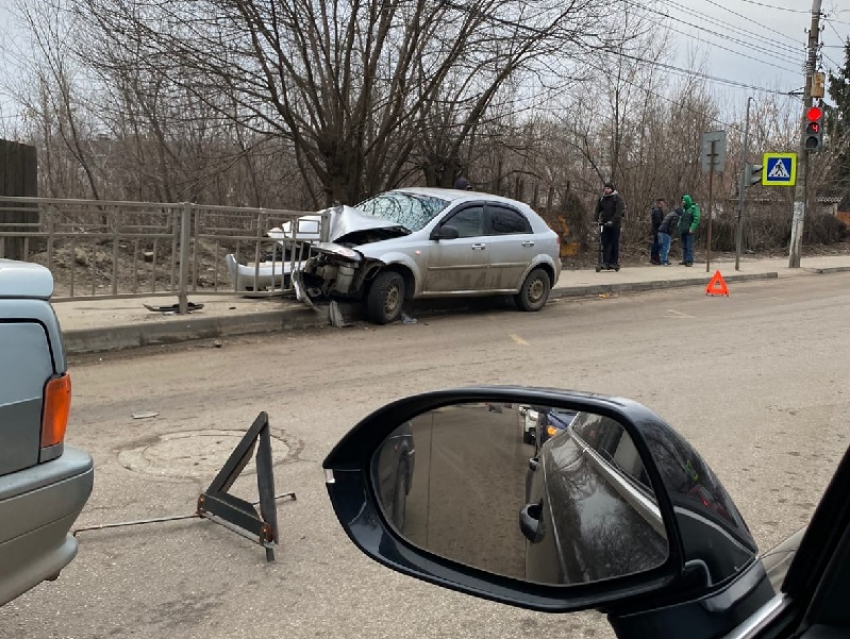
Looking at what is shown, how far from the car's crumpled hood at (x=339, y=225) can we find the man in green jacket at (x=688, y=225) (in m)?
12.4

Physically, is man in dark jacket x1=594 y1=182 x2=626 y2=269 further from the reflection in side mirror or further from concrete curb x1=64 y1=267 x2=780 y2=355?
the reflection in side mirror

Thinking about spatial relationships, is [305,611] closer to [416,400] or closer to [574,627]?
[574,627]

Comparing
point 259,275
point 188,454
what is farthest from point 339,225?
point 188,454

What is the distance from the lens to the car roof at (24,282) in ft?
9.39

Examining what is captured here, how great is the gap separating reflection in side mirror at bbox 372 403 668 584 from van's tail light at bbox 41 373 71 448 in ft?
5.05

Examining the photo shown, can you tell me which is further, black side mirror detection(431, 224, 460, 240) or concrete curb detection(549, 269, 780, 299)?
concrete curb detection(549, 269, 780, 299)

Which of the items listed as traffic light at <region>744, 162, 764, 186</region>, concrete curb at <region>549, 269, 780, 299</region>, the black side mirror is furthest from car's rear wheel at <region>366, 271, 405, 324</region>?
traffic light at <region>744, 162, 764, 186</region>

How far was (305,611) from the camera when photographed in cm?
343

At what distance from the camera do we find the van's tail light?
287cm

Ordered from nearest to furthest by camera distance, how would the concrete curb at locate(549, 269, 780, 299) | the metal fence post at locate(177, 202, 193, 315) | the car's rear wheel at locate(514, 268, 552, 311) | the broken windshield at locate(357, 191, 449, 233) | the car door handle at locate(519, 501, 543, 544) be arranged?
the car door handle at locate(519, 501, 543, 544)
the metal fence post at locate(177, 202, 193, 315)
the broken windshield at locate(357, 191, 449, 233)
the car's rear wheel at locate(514, 268, 552, 311)
the concrete curb at locate(549, 269, 780, 299)

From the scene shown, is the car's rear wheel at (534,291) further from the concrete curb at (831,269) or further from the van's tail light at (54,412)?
the concrete curb at (831,269)

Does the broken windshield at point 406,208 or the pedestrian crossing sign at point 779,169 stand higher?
the pedestrian crossing sign at point 779,169

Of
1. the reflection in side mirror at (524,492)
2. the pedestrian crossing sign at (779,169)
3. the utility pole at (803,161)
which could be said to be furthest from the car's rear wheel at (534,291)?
the utility pole at (803,161)

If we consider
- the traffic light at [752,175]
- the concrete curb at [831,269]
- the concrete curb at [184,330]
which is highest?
the traffic light at [752,175]
